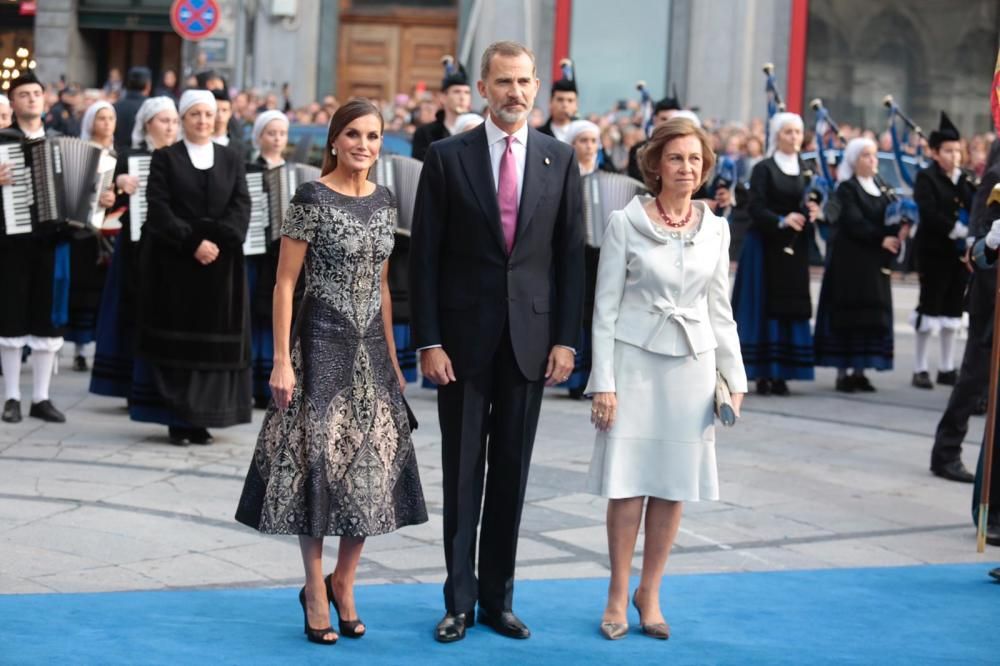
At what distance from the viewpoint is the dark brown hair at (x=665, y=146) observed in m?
6.27

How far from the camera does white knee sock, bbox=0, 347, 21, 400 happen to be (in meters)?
10.5

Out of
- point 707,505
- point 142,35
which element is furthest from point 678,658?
point 142,35

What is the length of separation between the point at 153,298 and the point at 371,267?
389 cm

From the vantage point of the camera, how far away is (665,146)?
628 cm

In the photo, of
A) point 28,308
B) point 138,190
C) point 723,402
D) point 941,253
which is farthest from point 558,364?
point 941,253

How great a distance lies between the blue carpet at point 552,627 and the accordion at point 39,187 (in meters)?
4.36

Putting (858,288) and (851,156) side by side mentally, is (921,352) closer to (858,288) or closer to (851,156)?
(858,288)

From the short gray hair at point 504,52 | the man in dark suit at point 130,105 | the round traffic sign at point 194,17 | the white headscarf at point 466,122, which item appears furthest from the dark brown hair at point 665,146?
the round traffic sign at point 194,17

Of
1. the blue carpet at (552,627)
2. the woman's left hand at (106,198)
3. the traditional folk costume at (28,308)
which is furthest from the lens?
the woman's left hand at (106,198)

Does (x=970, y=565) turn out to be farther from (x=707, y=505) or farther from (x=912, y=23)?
(x=912, y=23)

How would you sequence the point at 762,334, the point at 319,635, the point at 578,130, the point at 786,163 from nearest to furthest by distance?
1. the point at 319,635
2. the point at 578,130
3. the point at 786,163
4. the point at 762,334

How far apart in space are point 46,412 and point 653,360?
541 centimetres

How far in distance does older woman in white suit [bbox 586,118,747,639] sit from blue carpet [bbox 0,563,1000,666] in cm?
24

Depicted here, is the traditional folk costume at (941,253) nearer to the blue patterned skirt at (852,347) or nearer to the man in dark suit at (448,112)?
the blue patterned skirt at (852,347)
